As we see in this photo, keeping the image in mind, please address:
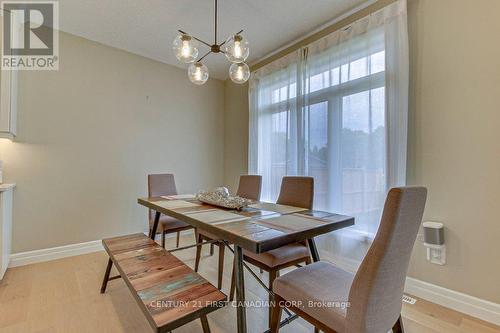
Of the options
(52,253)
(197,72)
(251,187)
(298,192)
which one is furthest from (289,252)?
(52,253)

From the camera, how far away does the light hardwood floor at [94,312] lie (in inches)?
63.3

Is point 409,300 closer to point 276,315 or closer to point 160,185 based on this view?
point 276,315

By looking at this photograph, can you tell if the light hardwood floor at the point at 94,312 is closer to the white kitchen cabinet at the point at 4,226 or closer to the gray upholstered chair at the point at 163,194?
the white kitchen cabinet at the point at 4,226

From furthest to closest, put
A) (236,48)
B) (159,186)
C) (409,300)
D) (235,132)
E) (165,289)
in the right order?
1. (235,132)
2. (159,186)
3. (409,300)
4. (236,48)
5. (165,289)

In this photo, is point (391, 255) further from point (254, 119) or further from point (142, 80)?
point (142, 80)

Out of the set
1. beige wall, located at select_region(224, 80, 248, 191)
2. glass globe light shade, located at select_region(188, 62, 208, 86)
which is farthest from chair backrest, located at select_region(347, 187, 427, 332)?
beige wall, located at select_region(224, 80, 248, 191)

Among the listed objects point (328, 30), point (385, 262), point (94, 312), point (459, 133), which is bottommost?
point (94, 312)

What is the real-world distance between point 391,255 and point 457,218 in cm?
141

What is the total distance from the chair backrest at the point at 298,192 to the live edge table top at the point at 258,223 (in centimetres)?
28

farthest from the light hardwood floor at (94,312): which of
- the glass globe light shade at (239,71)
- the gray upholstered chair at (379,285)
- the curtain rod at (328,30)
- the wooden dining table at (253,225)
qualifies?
the curtain rod at (328,30)

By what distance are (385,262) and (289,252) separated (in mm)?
860

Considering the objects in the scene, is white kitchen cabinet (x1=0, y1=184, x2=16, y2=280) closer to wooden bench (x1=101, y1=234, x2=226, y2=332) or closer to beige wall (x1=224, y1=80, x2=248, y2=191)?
wooden bench (x1=101, y1=234, x2=226, y2=332)

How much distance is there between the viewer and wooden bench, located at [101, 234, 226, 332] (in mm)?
1072

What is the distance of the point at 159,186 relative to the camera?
9.81 feet
